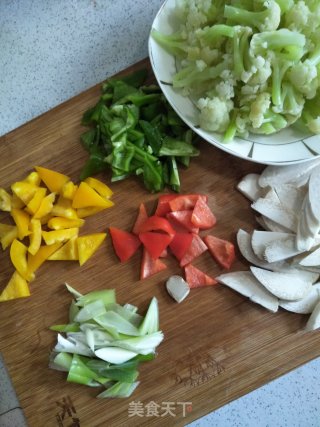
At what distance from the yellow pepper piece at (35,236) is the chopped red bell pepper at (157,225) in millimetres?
420

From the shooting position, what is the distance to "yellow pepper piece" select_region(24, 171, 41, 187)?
1.89 m

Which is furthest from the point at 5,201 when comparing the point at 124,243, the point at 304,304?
the point at 304,304

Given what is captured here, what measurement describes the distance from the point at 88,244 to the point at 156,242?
0.92 feet

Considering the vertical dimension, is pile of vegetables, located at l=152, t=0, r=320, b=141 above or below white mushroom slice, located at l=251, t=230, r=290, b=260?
above

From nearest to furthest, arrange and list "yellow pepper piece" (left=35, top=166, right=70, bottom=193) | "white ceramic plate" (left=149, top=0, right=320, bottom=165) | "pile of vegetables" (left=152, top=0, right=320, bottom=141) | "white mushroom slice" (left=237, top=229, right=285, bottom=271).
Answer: "pile of vegetables" (left=152, top=0, right=320, bottom=141) → "white ceramic plate" (left=149, top=0, right=320, bottom=165) → "white mushroom slice" (left=237, top=229, right=285, bottom=271) → "yellow pepper piece" (left=35, top=166, right=70, bottom=193)

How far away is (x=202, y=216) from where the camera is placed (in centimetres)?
183

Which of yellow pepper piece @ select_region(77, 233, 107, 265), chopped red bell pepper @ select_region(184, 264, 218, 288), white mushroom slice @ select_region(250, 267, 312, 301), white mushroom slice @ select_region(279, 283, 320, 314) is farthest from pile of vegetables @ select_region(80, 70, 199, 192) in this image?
white mushroom slice @ select_region(279, 283, 320, 314)

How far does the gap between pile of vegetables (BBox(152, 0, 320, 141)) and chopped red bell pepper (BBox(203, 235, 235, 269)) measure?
0.42 metres

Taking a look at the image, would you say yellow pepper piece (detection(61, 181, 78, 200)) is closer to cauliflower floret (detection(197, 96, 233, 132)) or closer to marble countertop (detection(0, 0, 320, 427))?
marble countertop (detection(0, 0, 320, 427))

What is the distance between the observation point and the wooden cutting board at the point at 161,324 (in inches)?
69.7

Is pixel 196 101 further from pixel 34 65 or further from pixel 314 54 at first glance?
pixel 34 65

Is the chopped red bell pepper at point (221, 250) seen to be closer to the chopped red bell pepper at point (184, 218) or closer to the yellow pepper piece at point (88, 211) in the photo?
the chopped red bell pepper at point (184, 218)

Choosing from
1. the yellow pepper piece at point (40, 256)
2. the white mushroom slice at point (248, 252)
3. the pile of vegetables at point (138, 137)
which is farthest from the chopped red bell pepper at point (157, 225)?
the yellow pepper piece at point (40, 256)

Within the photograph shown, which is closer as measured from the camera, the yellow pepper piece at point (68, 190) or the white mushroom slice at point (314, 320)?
the white mushroom slice at point (314, 320)
